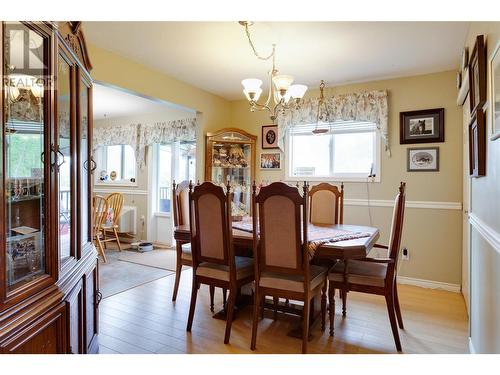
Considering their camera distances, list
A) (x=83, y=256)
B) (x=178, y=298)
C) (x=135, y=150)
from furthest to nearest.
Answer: (x=135, y=150)
(x=178, y=298)
(x=83, y=256)

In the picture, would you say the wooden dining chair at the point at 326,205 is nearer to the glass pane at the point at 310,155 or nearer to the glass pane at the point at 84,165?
the glass pane at the point at 310,155

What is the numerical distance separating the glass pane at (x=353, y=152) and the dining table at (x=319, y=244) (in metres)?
1.33

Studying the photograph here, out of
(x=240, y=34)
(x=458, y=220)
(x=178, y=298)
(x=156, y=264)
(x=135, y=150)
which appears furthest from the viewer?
(x=135, y=150)

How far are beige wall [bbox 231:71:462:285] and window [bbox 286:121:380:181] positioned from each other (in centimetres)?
17

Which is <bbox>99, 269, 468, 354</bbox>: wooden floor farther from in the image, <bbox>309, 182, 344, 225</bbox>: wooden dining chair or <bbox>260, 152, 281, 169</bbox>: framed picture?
<bbox>260, 152, 281, 169</bbox>: framed picture

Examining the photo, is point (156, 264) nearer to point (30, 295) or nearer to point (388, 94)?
point (30, 295)

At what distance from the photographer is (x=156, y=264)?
4332 mm

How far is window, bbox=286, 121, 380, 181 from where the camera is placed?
3.88 metres

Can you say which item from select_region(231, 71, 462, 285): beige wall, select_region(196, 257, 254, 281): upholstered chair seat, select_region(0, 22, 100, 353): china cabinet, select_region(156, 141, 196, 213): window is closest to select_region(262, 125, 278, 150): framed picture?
select_region(231, 71, 462, 285): beige wall

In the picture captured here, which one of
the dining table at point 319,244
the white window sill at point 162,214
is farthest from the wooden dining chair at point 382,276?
the white window sill at point 162,214

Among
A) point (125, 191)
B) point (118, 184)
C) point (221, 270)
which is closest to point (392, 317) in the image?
point (221, 270)

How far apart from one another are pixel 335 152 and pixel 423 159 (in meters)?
1.01
